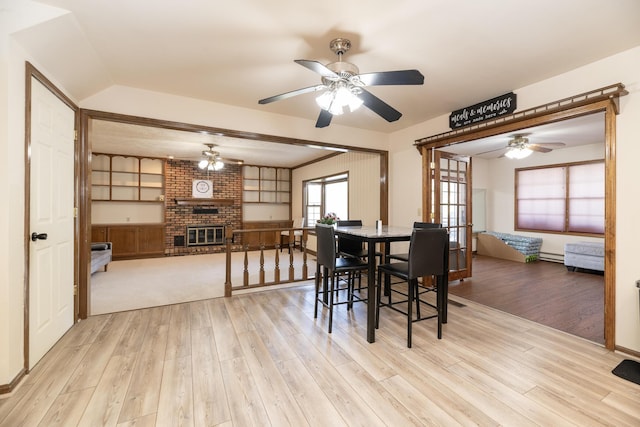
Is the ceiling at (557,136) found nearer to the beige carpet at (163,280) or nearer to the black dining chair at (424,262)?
the black dining chair at (424,262)

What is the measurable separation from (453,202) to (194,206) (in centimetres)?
624

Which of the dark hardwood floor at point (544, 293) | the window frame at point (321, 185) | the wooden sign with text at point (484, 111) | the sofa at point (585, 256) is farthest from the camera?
the window frame at point (321, 185)

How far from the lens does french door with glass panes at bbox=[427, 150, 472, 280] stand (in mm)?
4062

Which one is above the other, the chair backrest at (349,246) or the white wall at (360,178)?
the white wall at (360,178)

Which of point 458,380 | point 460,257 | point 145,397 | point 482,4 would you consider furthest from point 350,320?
point 482,4

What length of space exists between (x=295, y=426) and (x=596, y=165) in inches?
281

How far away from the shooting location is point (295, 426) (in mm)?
1475

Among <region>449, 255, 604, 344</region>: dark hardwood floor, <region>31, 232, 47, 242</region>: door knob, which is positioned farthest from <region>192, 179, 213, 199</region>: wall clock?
<region>449, 255, 604, 344</region>: dark hardwood floor

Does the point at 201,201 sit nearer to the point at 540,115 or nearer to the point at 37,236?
the point at 37,236

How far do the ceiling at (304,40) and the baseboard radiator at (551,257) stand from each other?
4787 mm

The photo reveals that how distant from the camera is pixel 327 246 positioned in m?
2.77

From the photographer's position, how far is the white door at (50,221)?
6.61 feet

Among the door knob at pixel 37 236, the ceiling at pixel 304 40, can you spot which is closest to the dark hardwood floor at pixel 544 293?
the ceiling at pixel 304 40

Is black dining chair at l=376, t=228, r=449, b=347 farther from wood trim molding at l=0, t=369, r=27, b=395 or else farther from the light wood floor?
wood trim molding at l=0, t=369, r=27, b=395
